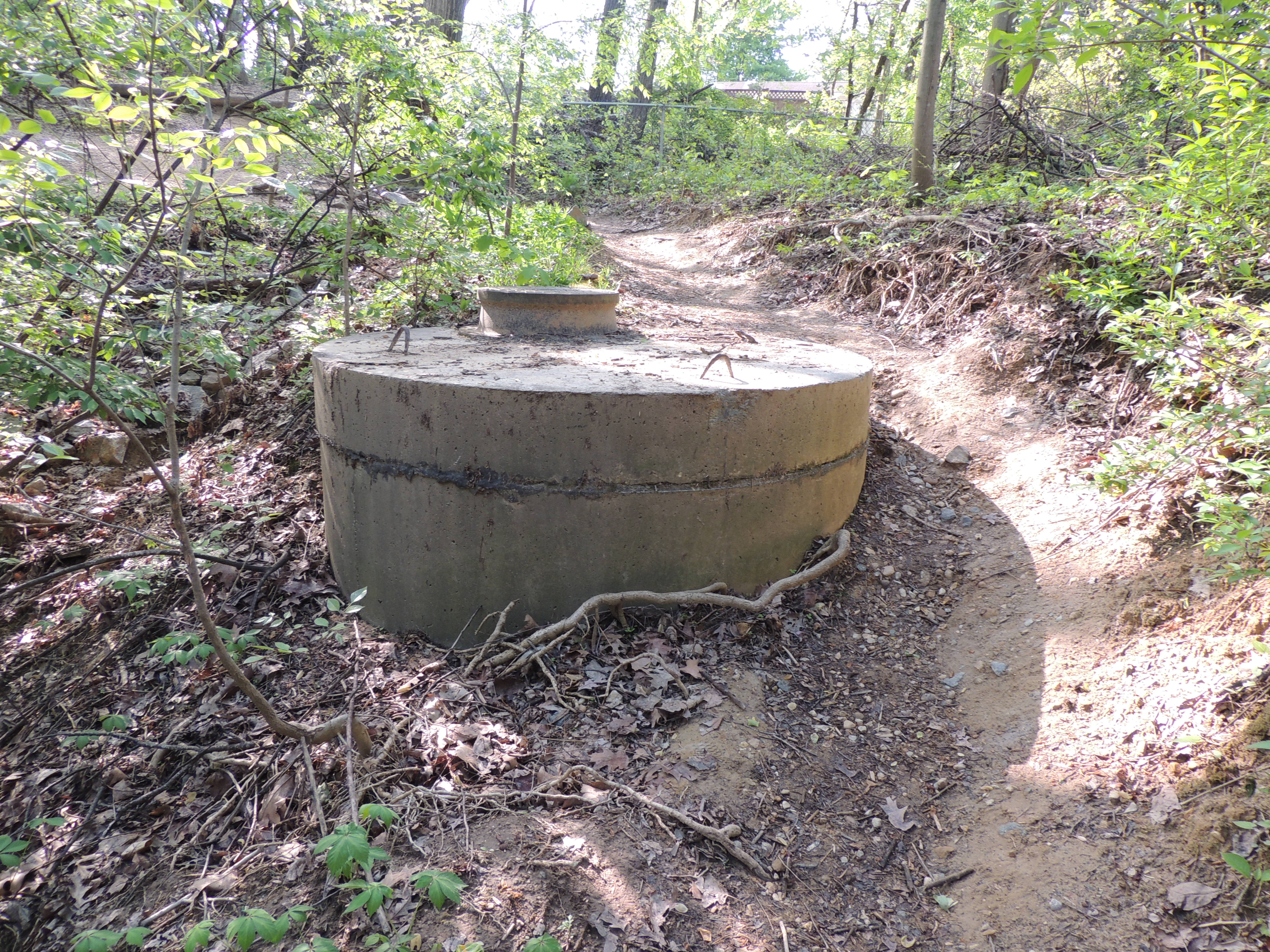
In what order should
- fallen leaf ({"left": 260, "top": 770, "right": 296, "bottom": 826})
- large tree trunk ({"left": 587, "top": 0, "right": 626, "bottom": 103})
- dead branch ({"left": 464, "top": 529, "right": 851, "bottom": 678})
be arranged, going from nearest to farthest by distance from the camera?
1. fallen leaf ({"left": 260, "top": 770, "right": 296, "bottom": 826})
2. dead branch ({"left": 464, "top": 529, "right": 851, "bottom": 678})
3. large tree trunk ({"left": 587, "top": 0, "right": 626, "bottom": 103})

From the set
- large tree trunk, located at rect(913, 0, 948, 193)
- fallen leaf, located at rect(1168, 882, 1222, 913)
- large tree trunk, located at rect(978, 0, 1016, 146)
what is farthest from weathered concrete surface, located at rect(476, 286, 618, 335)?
large tree trunk, located at rect(978, 0, 1016, 146)

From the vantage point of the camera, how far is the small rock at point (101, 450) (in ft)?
16.9

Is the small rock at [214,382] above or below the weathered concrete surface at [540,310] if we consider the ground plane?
below

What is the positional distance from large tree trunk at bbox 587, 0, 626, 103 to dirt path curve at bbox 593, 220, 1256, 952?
32.0 feet

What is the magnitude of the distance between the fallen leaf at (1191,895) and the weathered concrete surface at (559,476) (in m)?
1.81

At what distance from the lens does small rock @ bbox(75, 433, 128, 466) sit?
5141mm

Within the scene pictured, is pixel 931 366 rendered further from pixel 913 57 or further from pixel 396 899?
pixel 913 57

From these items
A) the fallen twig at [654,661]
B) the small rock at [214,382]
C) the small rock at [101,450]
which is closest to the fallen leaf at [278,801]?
the fallen twig at [654,661]

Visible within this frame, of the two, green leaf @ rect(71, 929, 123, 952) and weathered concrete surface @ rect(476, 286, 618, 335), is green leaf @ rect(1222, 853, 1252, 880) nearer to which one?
green leaf @ rect(71, 929, 123, 952)

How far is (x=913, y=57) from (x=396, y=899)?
14.3 m

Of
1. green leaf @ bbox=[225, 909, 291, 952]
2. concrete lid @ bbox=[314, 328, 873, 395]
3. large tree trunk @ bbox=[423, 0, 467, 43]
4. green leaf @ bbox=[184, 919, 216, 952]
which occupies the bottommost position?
green leaf @ bbox=[184, 919, 216, 952]

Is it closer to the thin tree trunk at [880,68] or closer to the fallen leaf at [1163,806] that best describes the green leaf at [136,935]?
the fallen leaf at [1163,806]

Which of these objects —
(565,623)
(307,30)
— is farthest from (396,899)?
(307,30)

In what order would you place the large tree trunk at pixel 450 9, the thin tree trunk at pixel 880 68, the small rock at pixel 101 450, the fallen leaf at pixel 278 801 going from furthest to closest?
1. the thin tree trunk at pixel 880 68
2. the large tree trunk at pixel 450 9
3. the small rock at pixel 101 450
4. the fallen leaf at pixel 278 801
